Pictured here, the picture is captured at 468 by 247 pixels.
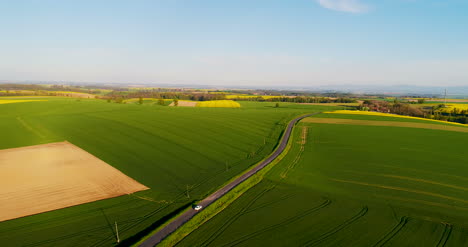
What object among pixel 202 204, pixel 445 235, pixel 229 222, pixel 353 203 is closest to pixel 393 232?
pixel 445 235

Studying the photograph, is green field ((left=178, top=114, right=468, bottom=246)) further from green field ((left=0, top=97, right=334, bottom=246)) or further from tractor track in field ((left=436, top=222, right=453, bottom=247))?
green field ((left=0, top=97, right=334, bottom=246))

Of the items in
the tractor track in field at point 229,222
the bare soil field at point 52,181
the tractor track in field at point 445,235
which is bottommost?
the tractor track in field at point 229,222

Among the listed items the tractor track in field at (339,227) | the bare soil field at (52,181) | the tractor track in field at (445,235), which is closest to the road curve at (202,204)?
the bare soil field at (52,181)

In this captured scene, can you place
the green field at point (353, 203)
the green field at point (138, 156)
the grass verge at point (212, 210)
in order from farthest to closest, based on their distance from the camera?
the green field at point (138, 156) < the green field at point (353, 203) < the grass verge at point (212, 210)

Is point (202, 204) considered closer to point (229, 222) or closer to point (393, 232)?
point (229, 222)

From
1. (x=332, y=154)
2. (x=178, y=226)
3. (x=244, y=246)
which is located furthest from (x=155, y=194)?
(x=332, y=154)

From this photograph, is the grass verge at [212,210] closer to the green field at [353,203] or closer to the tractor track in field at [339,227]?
the green field at [353,203]

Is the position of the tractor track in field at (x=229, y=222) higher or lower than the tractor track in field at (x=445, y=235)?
lower

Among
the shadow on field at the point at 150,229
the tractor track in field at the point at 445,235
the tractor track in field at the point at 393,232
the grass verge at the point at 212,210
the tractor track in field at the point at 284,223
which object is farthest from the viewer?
the grass verge at the point at 212,210
